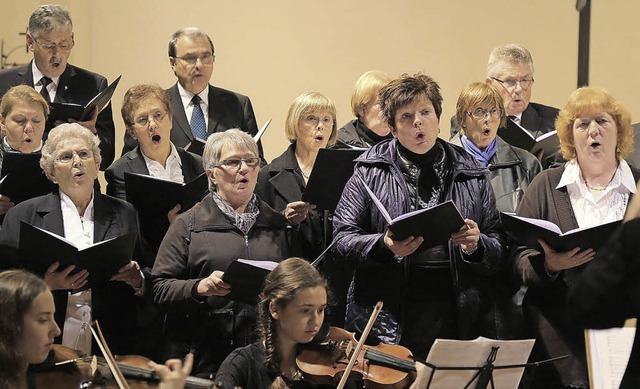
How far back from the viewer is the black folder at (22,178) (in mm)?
4141

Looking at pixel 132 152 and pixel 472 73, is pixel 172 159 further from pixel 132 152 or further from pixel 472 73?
pixel 472 73

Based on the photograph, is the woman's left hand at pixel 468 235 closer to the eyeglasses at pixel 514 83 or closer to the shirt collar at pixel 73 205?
the shirt collar at pixel 73 205

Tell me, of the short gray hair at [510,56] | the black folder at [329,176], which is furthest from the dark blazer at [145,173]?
the short gray hair at [510,56]

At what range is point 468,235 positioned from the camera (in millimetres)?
3506

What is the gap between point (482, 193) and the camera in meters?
3.72

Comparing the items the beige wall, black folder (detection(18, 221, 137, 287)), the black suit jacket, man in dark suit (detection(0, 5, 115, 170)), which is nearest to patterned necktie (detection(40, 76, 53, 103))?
man in dark suit (detection(0, 5, 115, 170))

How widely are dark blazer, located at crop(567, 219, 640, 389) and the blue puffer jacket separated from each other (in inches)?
50.4

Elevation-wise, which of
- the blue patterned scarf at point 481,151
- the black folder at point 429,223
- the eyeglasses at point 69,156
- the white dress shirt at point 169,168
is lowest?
the black folder at point 429,223

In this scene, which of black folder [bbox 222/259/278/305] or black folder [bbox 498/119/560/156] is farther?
black folder [bbox 498/119/560/156]

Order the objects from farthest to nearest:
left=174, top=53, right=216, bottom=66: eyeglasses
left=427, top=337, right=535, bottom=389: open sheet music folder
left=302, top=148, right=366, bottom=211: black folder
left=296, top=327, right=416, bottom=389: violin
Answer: left=174, top=53, right=216, bottom=66: eyeglasses < left=302, top=148, right=366, bottom=211: black folder < left=296, top=327, right=416, bottom=389: violin < left=427, top=337, right=535, bottom=389: open sheet music folder

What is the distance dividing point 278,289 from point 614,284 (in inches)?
54.6

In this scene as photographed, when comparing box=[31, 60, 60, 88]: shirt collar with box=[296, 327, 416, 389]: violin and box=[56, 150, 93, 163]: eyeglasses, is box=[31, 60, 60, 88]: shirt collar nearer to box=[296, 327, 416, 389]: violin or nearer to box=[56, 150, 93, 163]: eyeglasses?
box=[56, 150, 93, 163]: eyeglasses

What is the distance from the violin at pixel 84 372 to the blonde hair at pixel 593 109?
1.67 metres

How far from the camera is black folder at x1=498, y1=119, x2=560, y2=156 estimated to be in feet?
14.9
